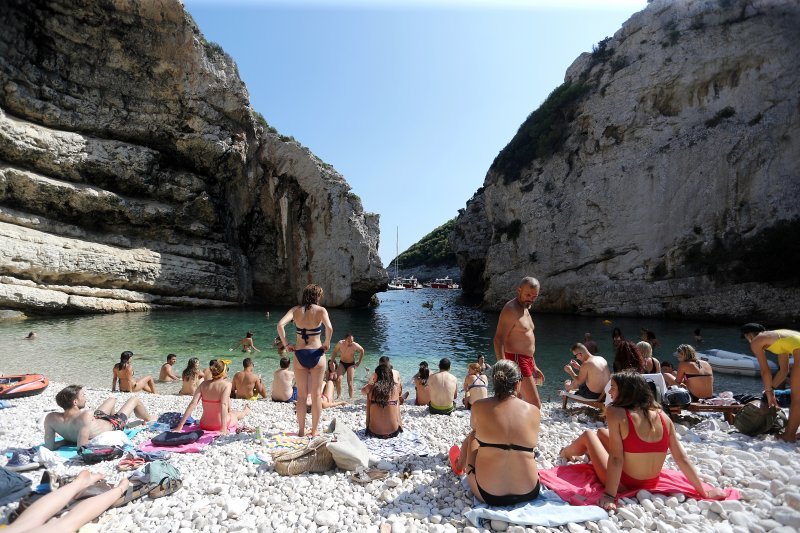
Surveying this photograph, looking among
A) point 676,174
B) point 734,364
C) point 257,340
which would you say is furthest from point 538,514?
point 676,174

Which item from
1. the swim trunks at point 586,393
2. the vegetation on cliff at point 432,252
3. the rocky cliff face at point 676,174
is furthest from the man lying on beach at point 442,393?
the vegetation on cliff at point 432,252

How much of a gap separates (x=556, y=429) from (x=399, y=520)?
370 cm

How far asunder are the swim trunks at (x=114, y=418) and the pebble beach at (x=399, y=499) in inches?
14.6

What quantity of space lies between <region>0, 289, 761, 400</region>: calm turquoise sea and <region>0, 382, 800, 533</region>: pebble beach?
609cm

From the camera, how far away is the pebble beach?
10.3ft

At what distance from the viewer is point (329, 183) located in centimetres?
3403

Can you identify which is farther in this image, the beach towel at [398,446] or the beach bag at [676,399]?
the beach bag at [676,399]

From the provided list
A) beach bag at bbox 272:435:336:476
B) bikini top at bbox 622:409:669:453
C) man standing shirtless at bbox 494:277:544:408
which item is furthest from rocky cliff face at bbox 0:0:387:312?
bikini top at bbox 622:409:669:453

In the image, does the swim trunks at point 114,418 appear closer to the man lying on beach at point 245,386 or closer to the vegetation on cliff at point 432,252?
the man lying on beach at point 245,386

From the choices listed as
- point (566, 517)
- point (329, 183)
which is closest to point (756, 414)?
point (566, 517)

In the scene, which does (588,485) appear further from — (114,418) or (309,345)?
(114,418)

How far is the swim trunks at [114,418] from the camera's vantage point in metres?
5.63

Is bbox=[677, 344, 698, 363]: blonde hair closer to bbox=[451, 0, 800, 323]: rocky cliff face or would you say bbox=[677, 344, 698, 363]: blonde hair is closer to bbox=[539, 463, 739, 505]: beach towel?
bbox=[539, 463, 739, 505]: beach towel

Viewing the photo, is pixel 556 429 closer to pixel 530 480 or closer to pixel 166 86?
pixel 530 480
